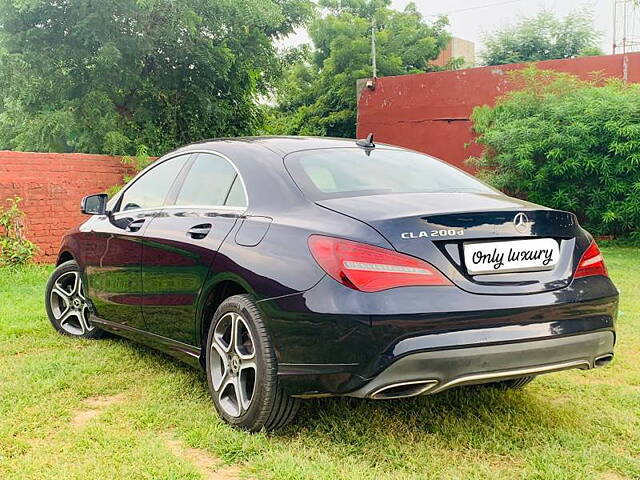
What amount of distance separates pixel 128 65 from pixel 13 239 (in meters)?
5.20

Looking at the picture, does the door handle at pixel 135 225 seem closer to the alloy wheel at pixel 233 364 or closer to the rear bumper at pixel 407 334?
the alloy wheel at pixel 233 364

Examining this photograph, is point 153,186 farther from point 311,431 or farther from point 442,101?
point 442,101

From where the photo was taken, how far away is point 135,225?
161 inches

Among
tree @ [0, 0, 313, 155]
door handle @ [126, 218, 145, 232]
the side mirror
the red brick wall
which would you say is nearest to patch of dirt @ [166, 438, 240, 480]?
door handle @ [126, 218, 145, 232]

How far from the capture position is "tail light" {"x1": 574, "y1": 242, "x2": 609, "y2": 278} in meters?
3.00

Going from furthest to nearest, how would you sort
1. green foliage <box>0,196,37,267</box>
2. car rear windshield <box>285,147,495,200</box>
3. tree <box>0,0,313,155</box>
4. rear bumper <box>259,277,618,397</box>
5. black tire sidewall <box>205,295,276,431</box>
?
tree <box>0,0,313,155</box>
green foliage <box>0,196,37,267</box>
car rear windshield <box>285,147,495,200</box>
black tire sidewall <box>205,295,276,431</box>
rear bumper <box>259,277,618,397</box>

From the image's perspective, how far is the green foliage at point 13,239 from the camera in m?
8.17

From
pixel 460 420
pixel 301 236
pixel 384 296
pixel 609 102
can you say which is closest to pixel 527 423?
pixel 460 420

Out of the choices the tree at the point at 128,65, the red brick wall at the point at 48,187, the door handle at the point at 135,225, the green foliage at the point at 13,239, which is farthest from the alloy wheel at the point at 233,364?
the tree at the point at 128,65

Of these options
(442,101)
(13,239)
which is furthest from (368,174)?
(442,101)

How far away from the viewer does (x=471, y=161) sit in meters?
13.4

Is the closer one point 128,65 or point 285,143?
point 285,143

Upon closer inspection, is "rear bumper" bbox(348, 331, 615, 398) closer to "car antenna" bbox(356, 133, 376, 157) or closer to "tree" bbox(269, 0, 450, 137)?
"car antenna" bbox(356, 133, 376, 157)

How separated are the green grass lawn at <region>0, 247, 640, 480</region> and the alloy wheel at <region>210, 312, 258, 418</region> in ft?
0.38
